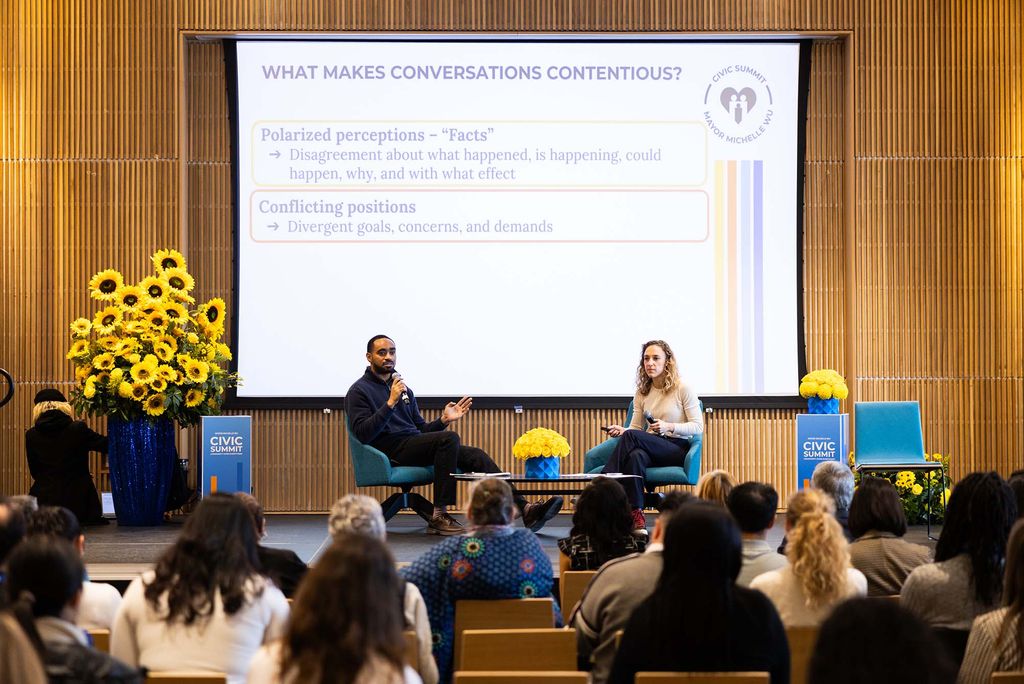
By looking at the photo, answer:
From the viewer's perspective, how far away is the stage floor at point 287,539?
6305 millimetres

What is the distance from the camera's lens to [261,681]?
8.00 feet

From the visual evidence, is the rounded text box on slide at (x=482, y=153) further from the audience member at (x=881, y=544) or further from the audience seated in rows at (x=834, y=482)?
the audience member at (x=881, y=544)

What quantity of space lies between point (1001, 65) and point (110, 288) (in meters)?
6.62

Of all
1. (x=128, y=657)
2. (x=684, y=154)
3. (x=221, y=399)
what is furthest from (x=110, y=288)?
(x=128, y=657)

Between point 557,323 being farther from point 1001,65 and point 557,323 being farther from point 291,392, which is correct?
point 1001,65

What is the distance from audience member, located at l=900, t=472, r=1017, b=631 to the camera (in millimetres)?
3586

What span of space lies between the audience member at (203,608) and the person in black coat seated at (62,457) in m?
5.13

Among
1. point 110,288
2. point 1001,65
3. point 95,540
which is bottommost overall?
point 95,540

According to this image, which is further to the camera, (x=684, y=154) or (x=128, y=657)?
(x=684, y=154)

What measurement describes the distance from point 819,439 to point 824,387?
426 millimetres

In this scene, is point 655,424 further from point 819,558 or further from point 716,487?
point 819,558

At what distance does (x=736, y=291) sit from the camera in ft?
30.2

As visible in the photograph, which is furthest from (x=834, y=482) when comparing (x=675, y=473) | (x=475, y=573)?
(x=675, y=473)

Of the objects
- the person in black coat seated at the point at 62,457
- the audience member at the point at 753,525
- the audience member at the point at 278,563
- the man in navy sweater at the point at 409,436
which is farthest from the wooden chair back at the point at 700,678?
the person in black coat seated at the point at 62,457
